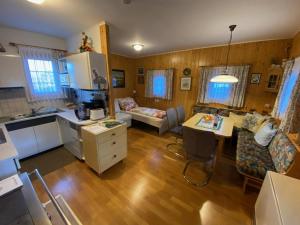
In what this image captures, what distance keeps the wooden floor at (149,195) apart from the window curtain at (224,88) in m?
1.82

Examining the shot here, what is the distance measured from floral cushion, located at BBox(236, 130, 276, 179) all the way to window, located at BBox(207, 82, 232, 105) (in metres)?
1.41

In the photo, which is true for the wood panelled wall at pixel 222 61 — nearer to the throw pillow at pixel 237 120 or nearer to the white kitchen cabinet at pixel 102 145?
the throw pillow at pixel 237 120

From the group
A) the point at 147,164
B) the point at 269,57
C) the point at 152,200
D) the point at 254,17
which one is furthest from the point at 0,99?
the point at 269,57

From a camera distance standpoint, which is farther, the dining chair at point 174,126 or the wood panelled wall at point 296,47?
the dining chair at point 174,126

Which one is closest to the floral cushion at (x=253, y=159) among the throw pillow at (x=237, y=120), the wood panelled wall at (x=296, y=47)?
the throw pillow at (x=237, y=120)

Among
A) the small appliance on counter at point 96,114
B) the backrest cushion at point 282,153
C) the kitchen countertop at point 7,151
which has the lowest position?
the backrest cushion at point 282,153

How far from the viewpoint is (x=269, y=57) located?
297 cm

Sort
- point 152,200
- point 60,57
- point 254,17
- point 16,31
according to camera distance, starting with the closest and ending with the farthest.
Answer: point 152,200 → point 254,17 → point 16,31 → point 60,57

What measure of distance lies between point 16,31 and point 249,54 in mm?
4916

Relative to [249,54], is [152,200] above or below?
below

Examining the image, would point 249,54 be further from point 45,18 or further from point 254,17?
point 45,18

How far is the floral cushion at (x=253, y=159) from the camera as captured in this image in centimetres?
181

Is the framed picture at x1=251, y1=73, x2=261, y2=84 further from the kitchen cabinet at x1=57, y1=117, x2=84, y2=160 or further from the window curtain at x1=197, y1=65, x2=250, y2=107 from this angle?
the kitchen cabinet at x1=57, y1=117, x2=84, y2=160

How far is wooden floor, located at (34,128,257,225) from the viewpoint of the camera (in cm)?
156
